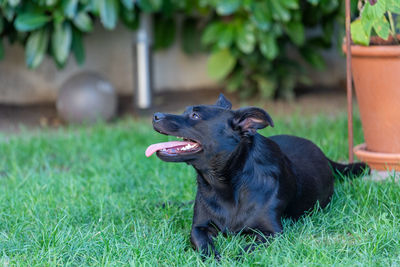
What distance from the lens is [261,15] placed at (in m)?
5.27

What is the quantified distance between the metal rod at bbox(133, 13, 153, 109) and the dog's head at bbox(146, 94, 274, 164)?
3.71m

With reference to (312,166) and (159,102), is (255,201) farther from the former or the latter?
(159,102)

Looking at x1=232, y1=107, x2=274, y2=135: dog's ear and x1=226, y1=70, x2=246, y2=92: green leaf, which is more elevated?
x1=232, y1=107, x2=274, y2=135: dog's ear

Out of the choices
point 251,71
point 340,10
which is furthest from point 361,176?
point 251,71

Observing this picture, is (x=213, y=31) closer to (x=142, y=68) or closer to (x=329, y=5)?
(x=142, y=68)

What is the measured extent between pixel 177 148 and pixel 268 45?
318cm

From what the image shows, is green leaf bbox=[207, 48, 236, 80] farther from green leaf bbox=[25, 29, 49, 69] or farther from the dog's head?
the dog's head

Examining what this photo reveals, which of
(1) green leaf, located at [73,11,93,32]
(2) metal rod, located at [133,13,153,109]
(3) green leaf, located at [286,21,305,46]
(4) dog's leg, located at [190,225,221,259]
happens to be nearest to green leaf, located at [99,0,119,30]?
(1) green leaf, located at [73,11,93,32]

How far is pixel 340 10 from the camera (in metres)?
5.67

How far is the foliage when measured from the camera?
3.29 meters

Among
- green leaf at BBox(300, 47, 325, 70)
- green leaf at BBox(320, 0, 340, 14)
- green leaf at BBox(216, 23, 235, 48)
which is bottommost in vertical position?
green leaf at BBox(300, 47, 325, 70)

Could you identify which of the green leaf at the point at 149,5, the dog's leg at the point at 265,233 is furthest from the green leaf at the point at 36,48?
the dog's leg at the point at 265,233

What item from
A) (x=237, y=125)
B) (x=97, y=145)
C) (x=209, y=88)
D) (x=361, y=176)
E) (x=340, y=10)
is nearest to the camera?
(x=237, y=125)

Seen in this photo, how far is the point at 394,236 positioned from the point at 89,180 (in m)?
1.96
